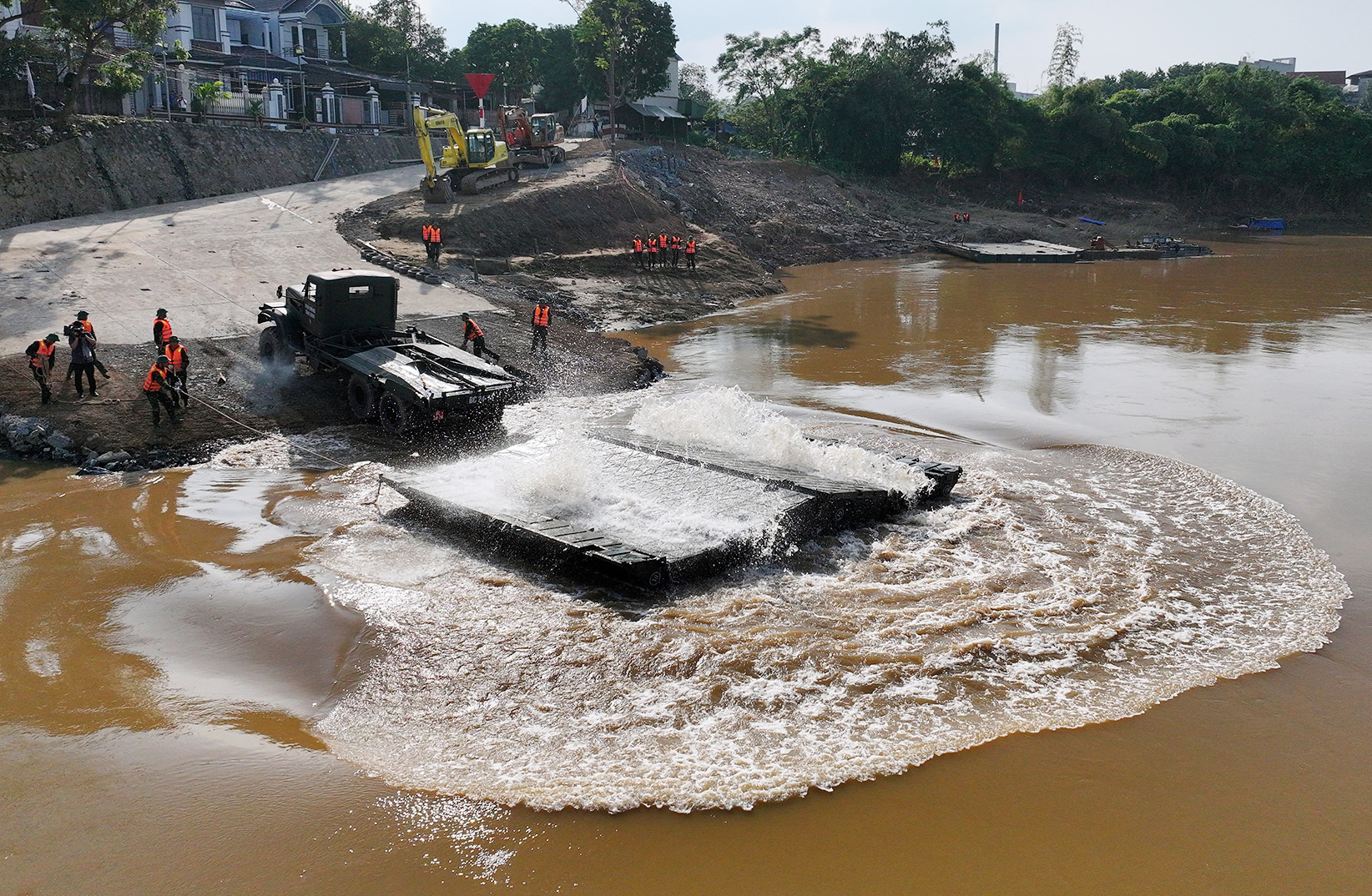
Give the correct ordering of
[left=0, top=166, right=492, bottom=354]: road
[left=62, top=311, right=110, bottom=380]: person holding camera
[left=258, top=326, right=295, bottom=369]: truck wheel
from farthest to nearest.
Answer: [left=0, top=166, right=492, bottom=354]: road → [left=258, top=326, right=295, bottom=369]: truck wheel → [left=62, top=311, right=110, bottom=380]: person holding camera

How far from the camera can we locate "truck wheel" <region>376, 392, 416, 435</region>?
14.7 metres

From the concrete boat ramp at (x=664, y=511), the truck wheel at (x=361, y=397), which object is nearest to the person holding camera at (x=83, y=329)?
the truck wheel at (x=361, y=397)

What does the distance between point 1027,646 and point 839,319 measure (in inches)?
796

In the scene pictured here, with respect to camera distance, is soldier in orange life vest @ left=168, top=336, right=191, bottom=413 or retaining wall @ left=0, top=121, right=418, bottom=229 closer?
soldier in orange life vest @ left=168, top=336, right=191, bottom=413

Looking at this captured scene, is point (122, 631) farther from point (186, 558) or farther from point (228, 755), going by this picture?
point (228, 755)

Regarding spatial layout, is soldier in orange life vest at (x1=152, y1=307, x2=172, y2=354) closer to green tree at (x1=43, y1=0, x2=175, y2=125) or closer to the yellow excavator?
green tree at (x1=43, y1=0, x2=175, y2=125)

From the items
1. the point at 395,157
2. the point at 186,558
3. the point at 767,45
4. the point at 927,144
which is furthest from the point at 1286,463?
the point at 767,45

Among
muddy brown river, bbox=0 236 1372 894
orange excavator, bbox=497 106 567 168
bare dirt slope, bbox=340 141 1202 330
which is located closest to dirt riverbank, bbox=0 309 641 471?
muddy brown river, bbox=0 236 1372 894

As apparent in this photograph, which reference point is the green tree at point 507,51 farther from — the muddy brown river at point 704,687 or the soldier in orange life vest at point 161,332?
the muddy brown river at point 704,687

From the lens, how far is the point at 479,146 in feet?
106

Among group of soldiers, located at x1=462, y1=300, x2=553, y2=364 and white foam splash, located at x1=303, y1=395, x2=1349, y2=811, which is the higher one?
group of soldiers, located at x1=462, y1=300, x2=553, y2=364

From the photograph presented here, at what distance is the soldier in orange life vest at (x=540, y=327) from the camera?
20.1m

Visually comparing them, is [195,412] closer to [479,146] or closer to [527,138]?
[479,146]

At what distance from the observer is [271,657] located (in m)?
8.59
